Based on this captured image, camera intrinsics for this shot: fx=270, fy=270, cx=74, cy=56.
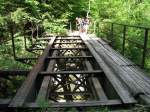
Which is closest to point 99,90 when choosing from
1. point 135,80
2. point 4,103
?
point 135,80

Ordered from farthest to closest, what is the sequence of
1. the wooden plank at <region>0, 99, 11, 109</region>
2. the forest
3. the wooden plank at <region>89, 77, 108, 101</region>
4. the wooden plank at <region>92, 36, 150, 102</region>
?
the forest, the wooden plank at <region>92, 36, 150, 102</region>, the wooden plank at <region>89, 77, 108, 101</region>, the wooden plank at <region>0, 99, 11, 109</region>

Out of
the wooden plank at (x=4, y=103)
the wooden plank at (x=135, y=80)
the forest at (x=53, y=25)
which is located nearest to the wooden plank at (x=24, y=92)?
the wooden plank at (x=4, y=103)

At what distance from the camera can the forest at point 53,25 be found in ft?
37.7

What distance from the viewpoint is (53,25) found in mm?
20219

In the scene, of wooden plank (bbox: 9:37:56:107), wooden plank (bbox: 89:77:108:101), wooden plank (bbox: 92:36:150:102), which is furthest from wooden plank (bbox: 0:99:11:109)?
wooden plank (bbox: 92:36:150:102)

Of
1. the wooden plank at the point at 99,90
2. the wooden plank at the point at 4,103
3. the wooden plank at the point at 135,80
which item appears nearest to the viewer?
the wooden plank at the point at 4,103

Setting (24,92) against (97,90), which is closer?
(24,92)

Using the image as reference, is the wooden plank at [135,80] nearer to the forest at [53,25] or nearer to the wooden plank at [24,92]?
the wooden plank at [24,92]

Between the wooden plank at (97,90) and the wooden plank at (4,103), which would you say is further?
the wooden plank at (97,90)

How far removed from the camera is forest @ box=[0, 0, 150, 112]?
1148 centimetres

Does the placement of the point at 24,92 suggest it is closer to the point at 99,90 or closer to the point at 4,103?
the point at 4,103

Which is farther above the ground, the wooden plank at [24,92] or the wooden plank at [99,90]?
the wooden plank at [24,92]

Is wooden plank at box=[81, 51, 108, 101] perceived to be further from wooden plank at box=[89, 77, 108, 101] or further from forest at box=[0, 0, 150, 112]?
forest at box=[0, 0, 150, 112]

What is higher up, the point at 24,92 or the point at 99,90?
the point at 24,92
